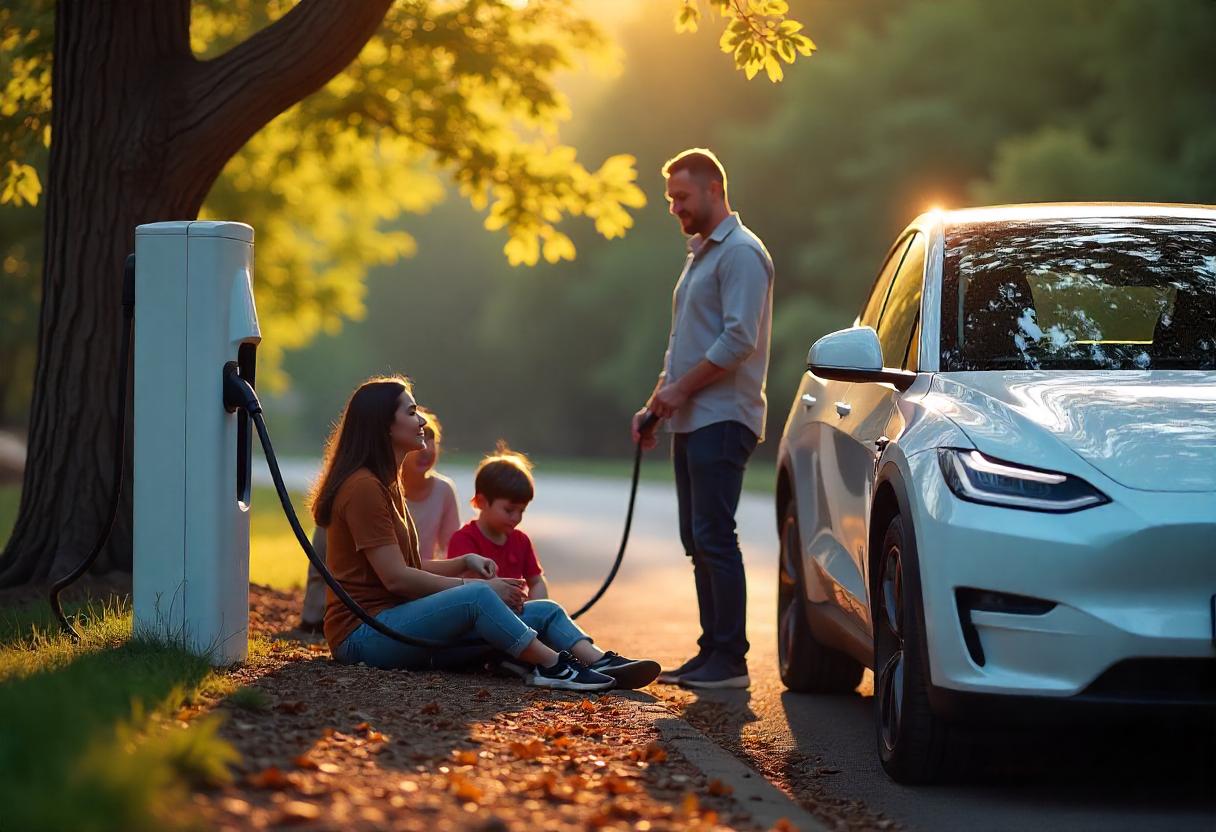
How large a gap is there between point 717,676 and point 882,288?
1.94m

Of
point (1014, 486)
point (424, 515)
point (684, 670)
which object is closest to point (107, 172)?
point (424, 515)

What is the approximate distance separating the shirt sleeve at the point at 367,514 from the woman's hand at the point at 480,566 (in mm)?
531

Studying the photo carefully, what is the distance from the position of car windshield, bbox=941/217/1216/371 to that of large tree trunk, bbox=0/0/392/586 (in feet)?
13.4

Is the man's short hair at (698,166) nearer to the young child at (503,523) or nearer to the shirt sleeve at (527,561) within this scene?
the young child at (503,523)

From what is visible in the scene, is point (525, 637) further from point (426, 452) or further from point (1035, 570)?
point (1035, 570)

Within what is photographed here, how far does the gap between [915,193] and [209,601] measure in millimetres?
34251

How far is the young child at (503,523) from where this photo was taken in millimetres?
7820

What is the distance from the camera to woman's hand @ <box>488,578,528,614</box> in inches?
289

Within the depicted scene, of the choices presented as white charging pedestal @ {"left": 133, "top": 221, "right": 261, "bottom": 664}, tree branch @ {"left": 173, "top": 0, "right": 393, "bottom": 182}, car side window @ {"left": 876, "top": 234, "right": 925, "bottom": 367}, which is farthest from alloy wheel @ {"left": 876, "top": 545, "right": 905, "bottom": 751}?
tree branch @ {"left": 173, "top": 0, "right": 393, "bottom": 182}

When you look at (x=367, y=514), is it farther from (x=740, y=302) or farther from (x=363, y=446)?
(x=740, y=302)

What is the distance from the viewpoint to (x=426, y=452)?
8.65 metres

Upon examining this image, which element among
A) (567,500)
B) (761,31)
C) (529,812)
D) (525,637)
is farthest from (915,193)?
(529,812)

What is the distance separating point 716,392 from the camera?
8383 millimetres

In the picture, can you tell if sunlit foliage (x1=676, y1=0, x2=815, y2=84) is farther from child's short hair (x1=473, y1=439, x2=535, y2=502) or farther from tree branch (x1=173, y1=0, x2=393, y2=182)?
child's short hair (x1=473, y1=439, x2=535, y2=502)
